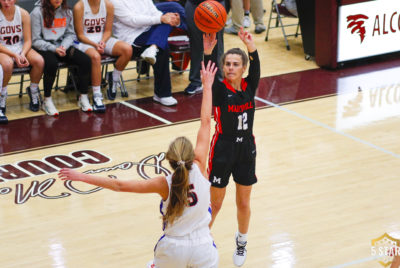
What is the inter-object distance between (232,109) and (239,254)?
1.16m

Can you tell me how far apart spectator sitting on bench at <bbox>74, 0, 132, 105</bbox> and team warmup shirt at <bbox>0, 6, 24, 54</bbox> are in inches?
29.1

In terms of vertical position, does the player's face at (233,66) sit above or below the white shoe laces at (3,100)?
above

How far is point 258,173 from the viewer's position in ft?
23.2

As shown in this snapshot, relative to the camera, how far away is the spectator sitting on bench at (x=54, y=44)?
8.76m

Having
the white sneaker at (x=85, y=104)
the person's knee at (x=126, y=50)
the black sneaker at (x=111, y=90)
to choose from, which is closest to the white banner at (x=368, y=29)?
the person's knee at (x=126, y=50)

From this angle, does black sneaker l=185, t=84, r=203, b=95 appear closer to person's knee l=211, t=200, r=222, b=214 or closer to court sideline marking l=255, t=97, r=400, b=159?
court sideline marking l=255, t=97, r=400, b=159

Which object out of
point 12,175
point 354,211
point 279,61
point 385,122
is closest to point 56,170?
point 12,175

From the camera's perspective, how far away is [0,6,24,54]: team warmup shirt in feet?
28.2

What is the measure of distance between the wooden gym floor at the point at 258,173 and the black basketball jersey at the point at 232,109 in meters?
1.08

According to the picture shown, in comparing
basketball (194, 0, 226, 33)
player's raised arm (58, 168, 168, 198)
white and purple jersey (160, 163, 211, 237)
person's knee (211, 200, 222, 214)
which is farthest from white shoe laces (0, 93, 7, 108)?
white and purple jersey (160, 163, 211, 237)

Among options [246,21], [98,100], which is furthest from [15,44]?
[246,21]

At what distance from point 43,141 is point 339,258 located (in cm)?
409

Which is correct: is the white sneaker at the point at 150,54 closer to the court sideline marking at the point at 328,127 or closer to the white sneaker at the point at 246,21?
the court sideline marking at the point at 328,127

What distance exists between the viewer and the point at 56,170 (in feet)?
23.9
